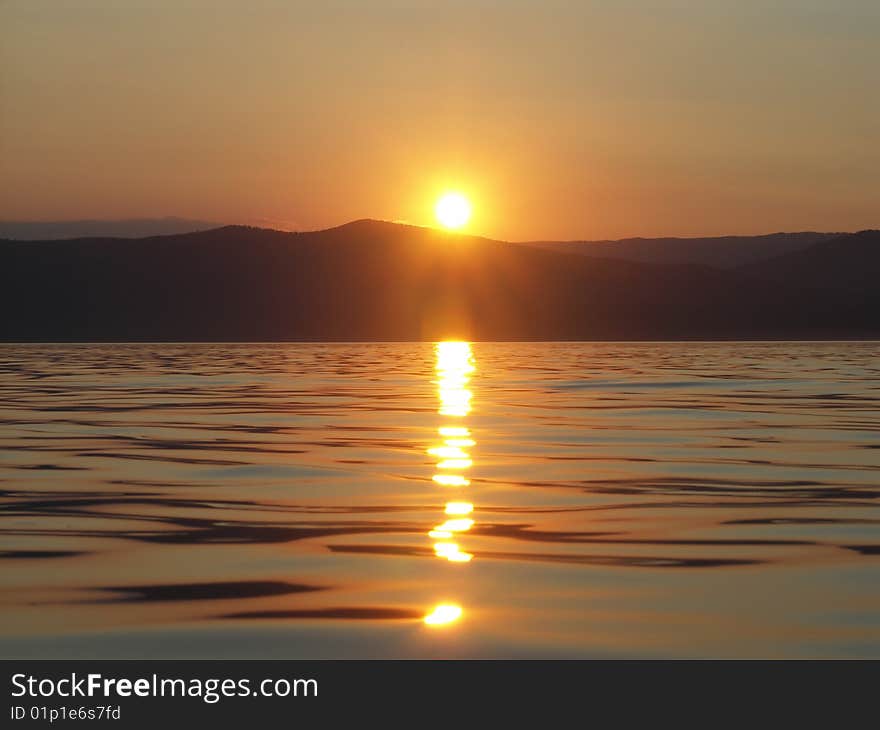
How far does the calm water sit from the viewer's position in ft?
28.0

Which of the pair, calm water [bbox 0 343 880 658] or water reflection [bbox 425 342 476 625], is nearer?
calm water [bbox 0 343 880 658]

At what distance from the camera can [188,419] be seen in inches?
1018

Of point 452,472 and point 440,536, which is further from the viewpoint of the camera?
point 452,472

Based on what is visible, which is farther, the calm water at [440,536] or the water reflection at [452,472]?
the water reflection at [452,472]

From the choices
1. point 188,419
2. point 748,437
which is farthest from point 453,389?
point 748,437

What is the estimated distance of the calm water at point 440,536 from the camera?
8523mm

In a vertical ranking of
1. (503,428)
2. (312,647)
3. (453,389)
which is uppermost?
(453,389)

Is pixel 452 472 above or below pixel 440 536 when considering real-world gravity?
above

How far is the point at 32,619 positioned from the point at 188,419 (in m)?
17.1

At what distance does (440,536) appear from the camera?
476 inches
